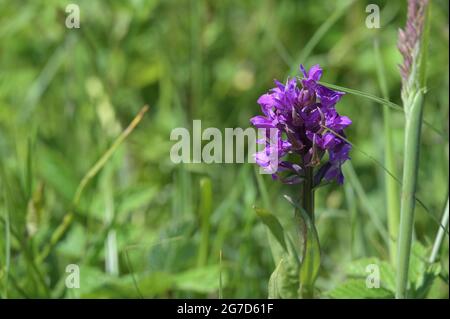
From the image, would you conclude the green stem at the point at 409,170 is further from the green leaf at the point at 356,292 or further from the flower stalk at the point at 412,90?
the green leaf at the point at 356,292

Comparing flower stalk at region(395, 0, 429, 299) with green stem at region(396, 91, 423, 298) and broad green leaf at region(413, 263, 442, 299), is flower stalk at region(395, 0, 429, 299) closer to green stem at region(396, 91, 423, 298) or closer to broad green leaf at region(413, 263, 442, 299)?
green stem at region(396, 91, 423, 298)

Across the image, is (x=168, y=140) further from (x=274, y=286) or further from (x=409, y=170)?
(x=409, y=170)

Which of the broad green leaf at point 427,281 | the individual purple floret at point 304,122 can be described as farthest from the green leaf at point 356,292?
the individual purple floret at point 304,122

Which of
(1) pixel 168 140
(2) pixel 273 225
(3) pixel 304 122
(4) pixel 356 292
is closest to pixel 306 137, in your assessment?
(3) pixel 304 122

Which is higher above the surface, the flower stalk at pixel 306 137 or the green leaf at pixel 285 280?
the flower stalk at pixel 306 137

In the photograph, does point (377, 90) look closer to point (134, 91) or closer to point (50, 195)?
point (134, 91)
